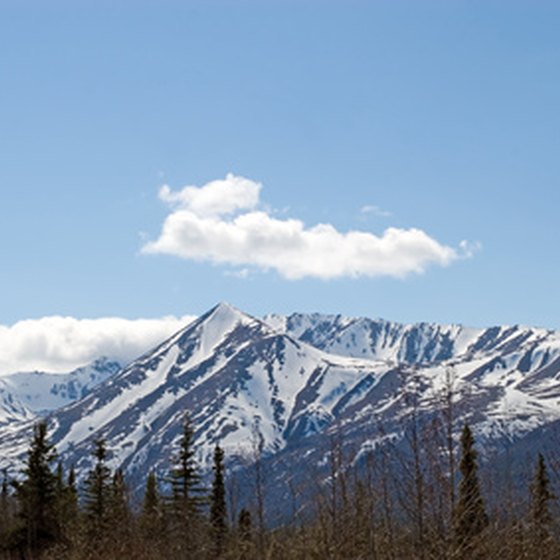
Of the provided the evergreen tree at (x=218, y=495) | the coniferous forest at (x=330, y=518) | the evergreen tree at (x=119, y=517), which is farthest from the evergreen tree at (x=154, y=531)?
the evergreen tree at (x=218, y=495)

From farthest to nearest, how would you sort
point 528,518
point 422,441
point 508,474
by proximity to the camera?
1. point 508,474
2. point 528,518
3. point 422,441

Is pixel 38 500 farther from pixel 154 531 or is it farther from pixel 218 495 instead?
pixel 218 495

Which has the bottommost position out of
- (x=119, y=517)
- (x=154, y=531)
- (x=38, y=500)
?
(x=154, y=531)

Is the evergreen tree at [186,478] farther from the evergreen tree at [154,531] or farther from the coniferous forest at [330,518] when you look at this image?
the evergreen tree at [154,531]

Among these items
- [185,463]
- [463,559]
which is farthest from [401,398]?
[185,463]

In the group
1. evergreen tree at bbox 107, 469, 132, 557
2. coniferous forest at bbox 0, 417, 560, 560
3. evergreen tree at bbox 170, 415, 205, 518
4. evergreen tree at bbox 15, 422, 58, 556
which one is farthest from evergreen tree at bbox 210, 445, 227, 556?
evergreen tree at bbox 15, 422, 58, 556

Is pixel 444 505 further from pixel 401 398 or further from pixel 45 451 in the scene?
pixel 45 451

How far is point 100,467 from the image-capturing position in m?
59.0

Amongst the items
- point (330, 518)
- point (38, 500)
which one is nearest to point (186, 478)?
point (38, 500)

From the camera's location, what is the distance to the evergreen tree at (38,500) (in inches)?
1971

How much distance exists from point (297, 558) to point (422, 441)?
12941mm

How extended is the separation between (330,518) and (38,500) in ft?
47.1

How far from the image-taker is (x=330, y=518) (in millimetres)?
49219

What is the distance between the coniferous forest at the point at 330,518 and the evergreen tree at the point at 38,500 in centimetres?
5
